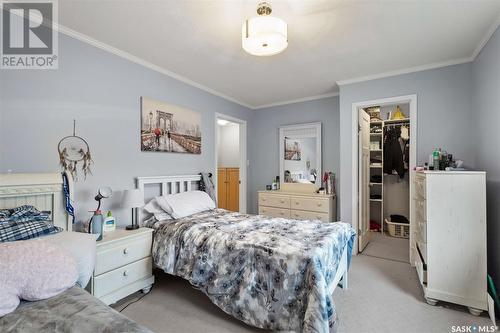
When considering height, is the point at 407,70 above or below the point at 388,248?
above

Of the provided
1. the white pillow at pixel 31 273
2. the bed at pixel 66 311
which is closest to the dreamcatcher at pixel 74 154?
the bed at pixel 66 311

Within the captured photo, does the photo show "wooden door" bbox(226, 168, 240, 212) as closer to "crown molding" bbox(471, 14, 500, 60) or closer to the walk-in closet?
the walk-in closet

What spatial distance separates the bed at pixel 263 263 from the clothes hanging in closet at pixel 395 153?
273 cm

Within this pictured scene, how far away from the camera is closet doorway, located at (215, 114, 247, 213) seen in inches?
185

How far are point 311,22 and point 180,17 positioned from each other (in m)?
1.13

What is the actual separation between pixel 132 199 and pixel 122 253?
→ 53 centimetres

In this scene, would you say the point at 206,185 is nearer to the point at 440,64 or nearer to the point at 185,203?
the point at 185,203

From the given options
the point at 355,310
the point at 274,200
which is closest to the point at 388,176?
the point at 274,200

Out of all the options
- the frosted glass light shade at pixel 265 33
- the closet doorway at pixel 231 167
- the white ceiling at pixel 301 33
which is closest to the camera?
the frosted glass light shade at pixel 265 33

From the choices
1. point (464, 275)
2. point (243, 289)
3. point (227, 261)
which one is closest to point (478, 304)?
point (464, 275)

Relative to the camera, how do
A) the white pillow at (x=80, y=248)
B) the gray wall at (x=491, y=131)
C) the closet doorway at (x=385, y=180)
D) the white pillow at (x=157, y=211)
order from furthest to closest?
1. the closet doorway at (x=385, y=180)
2. the white pillow at (x=157, y=211)
3. the gray wall at (x=491, y=131)
4. the white pillow at (x=80, y=248)

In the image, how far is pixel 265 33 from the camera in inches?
65.6

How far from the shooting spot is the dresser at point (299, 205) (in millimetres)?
3672

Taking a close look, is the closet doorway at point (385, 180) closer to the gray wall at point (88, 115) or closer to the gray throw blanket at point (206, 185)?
the gray throw blanket at point (206, 185)
